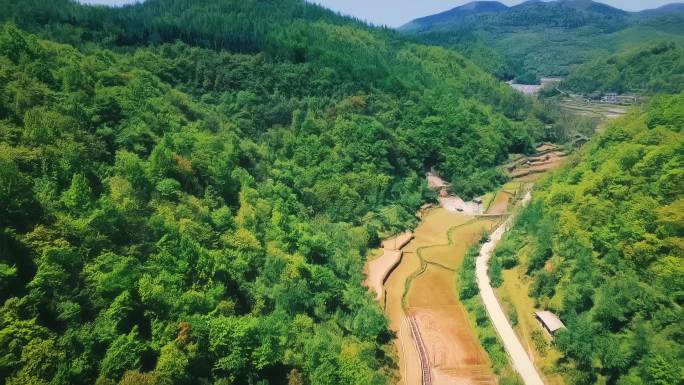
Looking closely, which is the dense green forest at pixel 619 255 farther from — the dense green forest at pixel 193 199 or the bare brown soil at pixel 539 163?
the bare brown soil at pixel 539 163

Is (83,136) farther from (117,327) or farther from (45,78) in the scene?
(117,327)

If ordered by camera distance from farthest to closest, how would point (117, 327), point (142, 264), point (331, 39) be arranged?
1. point (331, 39)
2. point (142, 264)
3. point (117, 327)

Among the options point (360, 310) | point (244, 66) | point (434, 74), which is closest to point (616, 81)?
point (434, 74)

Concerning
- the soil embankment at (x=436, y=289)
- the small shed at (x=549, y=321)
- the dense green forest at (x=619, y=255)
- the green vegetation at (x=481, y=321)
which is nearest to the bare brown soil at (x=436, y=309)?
the soil embankment at (x=436, y=289)

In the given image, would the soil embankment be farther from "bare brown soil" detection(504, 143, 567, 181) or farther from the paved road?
"bare brown soil" detection(504, 143, 567, 181)

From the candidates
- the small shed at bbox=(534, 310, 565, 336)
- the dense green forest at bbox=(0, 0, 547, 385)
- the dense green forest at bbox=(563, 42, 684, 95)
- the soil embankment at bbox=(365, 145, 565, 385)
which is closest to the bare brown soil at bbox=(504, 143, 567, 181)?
the dense green forest at bbox=(0, 0, 547, 385)

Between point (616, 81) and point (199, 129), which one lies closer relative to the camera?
point (199, 129)
